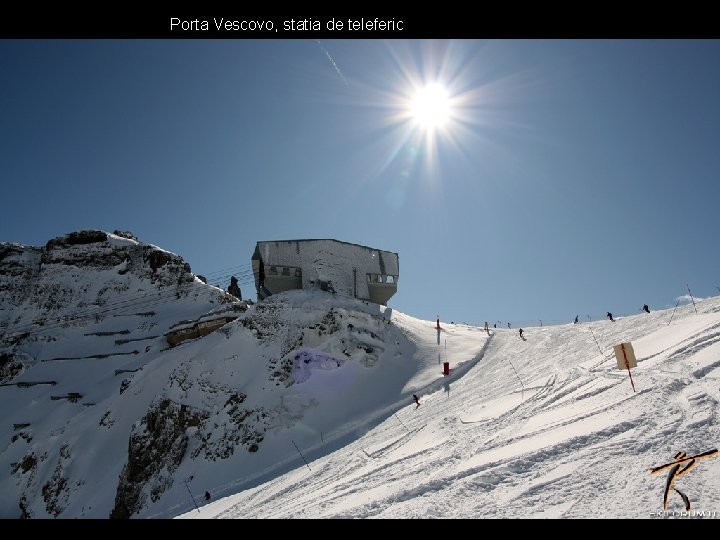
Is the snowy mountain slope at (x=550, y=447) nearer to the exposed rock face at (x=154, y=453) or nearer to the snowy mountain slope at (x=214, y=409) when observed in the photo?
the snowy mountain slope at (x=214, y=409)

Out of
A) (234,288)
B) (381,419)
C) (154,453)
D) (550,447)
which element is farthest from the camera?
(234,288)

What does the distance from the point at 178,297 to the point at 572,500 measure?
7156cm

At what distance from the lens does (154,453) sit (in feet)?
96.9

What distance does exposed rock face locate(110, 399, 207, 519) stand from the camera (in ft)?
90.9

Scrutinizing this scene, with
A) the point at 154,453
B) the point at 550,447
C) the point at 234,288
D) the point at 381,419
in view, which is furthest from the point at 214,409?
the point at 234,288

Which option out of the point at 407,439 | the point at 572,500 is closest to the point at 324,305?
the point at 407,439

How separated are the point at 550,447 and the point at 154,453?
92.1 ft

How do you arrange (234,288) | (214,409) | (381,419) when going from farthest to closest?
1. (234,288)
2. (214,409)
3. (381,419)

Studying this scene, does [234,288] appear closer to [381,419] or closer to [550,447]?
[381,419]

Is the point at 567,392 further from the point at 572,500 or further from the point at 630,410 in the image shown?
the point at 572,500

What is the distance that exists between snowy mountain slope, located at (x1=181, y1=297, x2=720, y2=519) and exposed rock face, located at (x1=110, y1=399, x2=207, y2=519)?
11222 mm

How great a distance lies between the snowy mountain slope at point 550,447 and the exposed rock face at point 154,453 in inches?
442

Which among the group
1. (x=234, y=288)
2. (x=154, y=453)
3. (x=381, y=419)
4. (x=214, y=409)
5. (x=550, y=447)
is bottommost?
(x=550, y=447)
